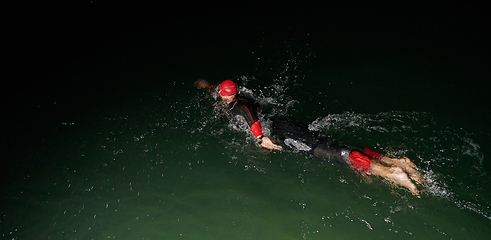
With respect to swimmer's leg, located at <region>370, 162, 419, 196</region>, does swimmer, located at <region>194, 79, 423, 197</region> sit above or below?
above

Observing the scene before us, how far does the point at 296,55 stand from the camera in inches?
283

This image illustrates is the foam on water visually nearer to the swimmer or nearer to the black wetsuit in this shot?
the swimmer

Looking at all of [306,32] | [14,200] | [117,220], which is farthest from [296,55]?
[14,200]

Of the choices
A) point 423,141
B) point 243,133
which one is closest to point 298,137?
point 243,133

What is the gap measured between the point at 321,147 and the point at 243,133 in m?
1.44

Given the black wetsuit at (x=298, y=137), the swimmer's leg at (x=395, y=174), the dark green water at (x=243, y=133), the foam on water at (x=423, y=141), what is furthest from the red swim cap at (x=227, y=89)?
the swimmer's leg at (x=395, y=174)

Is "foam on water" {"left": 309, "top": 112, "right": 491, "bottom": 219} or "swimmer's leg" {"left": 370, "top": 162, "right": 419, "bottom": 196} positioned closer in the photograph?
"swimmer's leg" {"left": 370, "top": 162, "right": 419, "bottom": 196}

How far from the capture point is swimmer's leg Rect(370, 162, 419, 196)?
12.9 ft

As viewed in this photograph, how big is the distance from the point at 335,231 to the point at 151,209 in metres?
2.62

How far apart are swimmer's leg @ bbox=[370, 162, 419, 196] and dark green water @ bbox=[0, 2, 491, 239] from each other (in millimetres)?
241

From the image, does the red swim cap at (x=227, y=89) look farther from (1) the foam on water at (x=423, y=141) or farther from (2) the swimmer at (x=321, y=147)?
(1) the foam on water at (x=423, y=141)

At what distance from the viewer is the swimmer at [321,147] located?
13.4 ft

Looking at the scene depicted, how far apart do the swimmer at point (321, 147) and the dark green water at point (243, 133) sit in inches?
11.2

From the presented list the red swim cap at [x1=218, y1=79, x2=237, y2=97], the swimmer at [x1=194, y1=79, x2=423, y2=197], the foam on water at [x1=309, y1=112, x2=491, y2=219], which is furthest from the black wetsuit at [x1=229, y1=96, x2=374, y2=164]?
the foam on water at [x1=309, y1=112, x2=491, y2=219]
